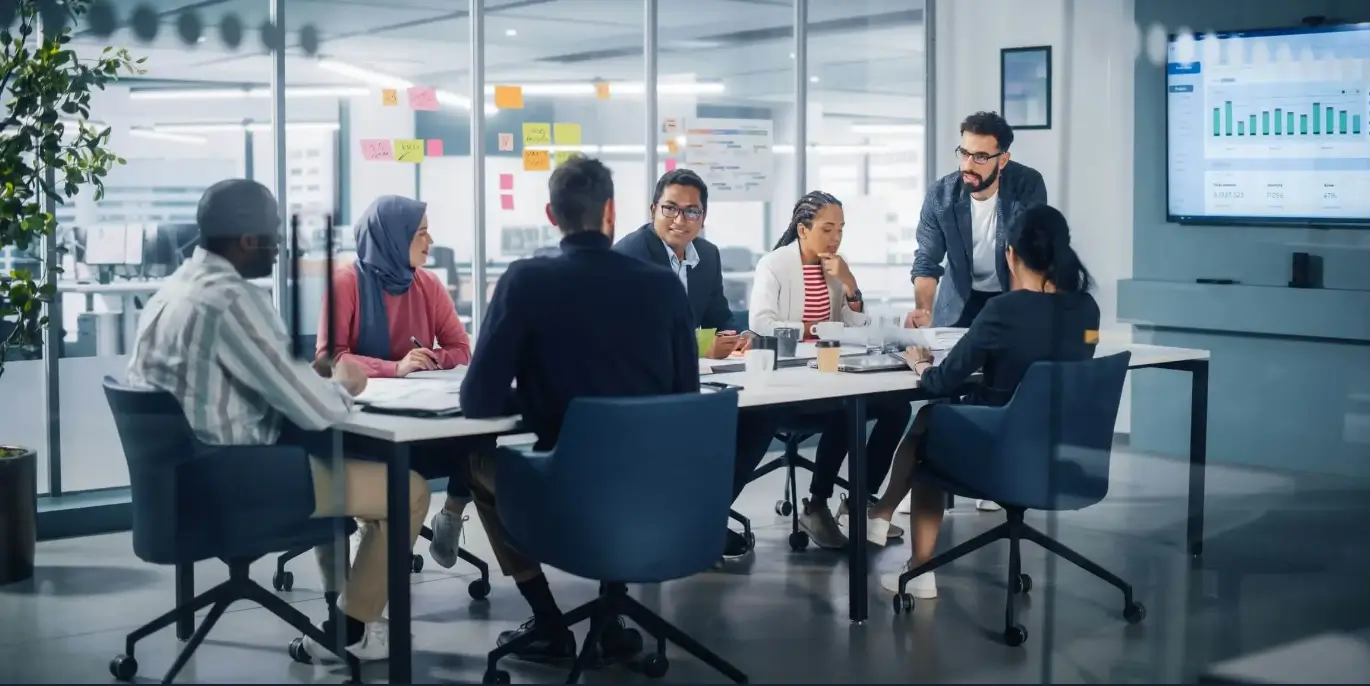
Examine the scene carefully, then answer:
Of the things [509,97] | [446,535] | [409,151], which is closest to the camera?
[446,535]

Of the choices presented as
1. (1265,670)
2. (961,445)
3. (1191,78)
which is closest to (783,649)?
(961,445)

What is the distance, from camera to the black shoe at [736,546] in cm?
489

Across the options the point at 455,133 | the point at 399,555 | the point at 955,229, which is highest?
the point at 455,133

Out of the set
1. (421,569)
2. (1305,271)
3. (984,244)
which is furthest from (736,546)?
(1305,271)

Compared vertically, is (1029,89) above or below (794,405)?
above

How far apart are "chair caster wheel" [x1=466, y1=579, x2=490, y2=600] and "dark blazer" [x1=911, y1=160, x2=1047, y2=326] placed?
1900 mm

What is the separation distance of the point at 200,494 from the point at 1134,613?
253 centimetres

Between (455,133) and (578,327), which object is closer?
(578,327)

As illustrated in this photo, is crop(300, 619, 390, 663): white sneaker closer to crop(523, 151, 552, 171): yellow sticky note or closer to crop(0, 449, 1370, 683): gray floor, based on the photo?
crop(0, 449, 1370, 683): gray floor

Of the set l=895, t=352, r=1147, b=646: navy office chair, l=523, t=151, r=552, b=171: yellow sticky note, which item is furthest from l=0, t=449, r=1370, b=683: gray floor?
l=523, t=151, r=552, b=171: yellow sticky note

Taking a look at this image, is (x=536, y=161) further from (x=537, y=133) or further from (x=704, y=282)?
(x=704, y=282)

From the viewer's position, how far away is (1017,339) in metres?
3.96

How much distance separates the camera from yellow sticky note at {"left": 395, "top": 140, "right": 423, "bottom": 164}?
234 inches

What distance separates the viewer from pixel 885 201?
7.46m
